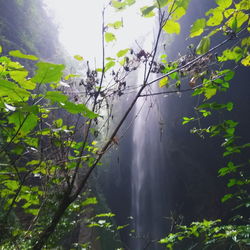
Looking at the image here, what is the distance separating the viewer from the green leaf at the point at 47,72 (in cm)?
41

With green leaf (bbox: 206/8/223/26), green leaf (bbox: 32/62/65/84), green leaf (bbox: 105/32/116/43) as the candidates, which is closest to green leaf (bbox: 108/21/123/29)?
green leaf (bbox: 105/32/116/43)

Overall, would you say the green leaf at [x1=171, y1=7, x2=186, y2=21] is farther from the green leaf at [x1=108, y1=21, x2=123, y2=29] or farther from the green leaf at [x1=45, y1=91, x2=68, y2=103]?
the green leaf at [x1=45, y1=91, x2=68, y2=103]

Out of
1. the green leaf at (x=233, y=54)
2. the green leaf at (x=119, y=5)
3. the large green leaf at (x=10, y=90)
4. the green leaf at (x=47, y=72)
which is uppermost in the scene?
the green leaf at (x=119, y=5)

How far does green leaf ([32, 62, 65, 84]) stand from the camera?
0.41m

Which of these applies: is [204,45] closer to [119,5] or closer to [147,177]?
[119,5]

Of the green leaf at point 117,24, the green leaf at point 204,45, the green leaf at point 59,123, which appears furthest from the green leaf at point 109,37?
the green leaf at point 59,123

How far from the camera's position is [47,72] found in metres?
0.42

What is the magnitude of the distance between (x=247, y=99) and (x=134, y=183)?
6.07 meters

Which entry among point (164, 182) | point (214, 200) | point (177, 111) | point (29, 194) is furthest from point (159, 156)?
point (29, 194)

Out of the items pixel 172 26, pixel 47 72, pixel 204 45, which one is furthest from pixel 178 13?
pixel 47 72

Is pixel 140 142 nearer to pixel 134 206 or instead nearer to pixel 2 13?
pixel 134 206

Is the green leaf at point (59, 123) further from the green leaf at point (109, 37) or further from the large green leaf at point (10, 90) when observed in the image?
the large green leaf at point (10, 90)

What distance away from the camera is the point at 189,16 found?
1034 centimetres

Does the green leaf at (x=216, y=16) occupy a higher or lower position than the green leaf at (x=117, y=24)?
lower
